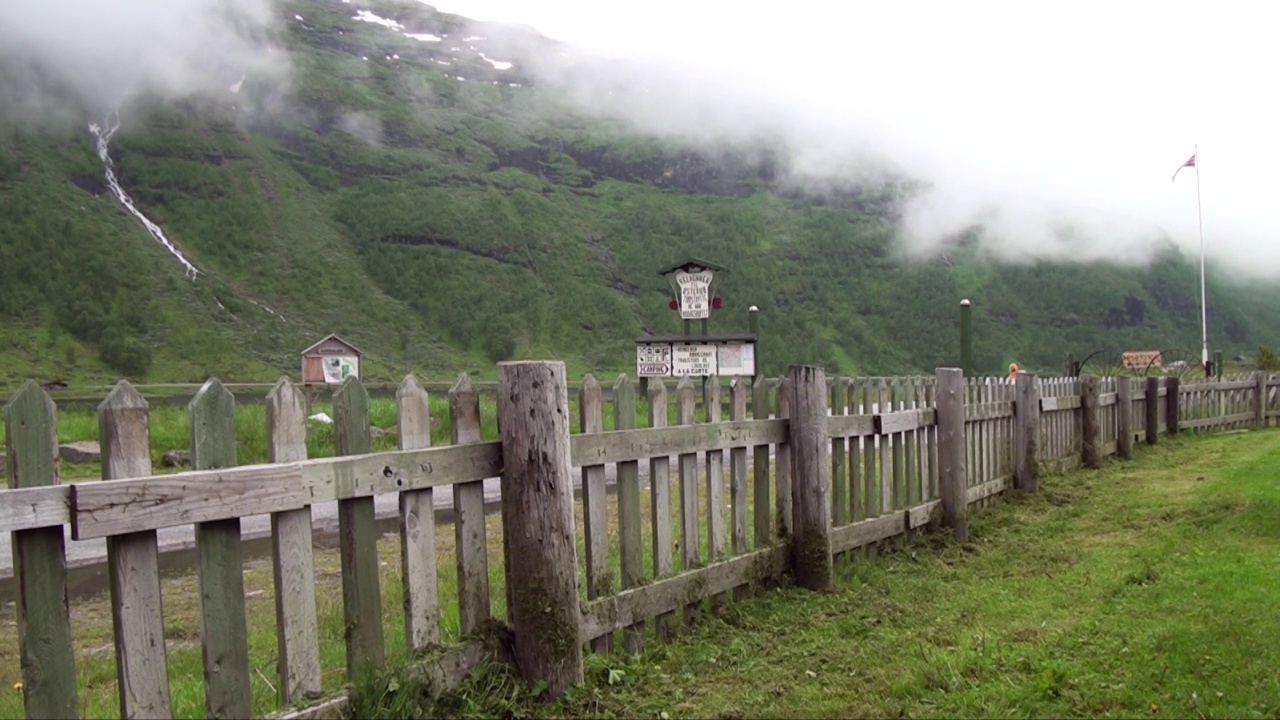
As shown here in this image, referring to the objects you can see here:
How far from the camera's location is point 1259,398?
67.9 ft

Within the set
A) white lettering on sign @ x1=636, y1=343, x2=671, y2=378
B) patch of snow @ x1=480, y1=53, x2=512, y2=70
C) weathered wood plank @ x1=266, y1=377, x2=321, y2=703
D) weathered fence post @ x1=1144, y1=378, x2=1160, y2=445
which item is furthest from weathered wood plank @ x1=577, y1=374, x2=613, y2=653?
patch of snow @ x1=480, y1=53, x2=512, y2=70

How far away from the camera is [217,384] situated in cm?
342

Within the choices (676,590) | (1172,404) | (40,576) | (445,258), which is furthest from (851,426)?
(445,258)

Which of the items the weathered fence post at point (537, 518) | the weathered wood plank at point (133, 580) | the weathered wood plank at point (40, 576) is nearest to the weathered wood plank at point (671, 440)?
the weathered fence post at point (537, 518)

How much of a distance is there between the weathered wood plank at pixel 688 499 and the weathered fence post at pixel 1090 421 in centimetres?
950

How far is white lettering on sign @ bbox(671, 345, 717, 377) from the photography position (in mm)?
20422

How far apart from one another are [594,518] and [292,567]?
181 centimetres

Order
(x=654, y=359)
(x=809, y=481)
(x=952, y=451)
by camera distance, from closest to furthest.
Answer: (x=809, y=481) → (x=952, y=451) → (x=654, y=359)

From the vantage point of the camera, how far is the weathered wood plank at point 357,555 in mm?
3934

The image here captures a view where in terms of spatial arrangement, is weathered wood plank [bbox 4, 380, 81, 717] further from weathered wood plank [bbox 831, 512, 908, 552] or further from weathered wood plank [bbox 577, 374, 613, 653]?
weathered wood plank [bbox 831, 512, 908, 552]

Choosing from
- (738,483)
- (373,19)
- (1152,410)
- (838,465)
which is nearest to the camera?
(738,483)

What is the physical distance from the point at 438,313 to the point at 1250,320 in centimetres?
7688

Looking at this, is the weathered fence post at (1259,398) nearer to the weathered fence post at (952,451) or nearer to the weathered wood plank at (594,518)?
the weathered fence post at (952,451)

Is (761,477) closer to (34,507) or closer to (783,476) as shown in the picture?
(783,476)
